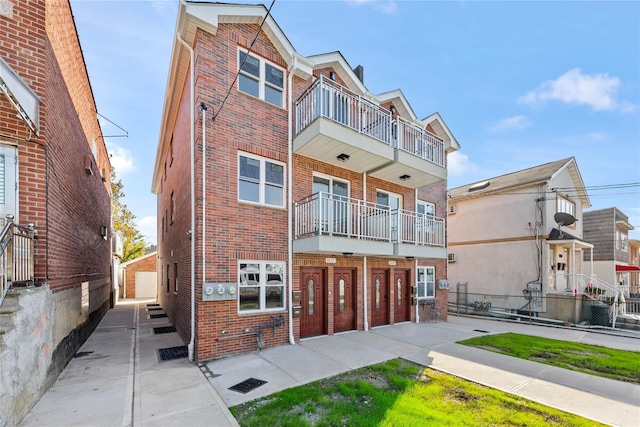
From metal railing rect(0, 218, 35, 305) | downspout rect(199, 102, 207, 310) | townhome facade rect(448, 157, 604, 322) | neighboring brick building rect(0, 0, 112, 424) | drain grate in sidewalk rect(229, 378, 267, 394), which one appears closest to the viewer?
metal railing rect(0, 218, 35, 305)

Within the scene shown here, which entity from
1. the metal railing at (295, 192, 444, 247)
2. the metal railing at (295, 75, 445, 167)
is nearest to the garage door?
the metal railing at (295, 192, 444, 247)

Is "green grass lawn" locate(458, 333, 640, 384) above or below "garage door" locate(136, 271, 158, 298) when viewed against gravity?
above

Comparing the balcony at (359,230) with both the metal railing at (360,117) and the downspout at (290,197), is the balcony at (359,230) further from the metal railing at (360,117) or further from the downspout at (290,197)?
the metal railing at (360,117)

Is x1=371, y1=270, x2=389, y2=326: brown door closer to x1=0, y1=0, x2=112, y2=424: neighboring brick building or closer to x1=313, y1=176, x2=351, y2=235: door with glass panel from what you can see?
x1=313, y1=176, x2=351, y2=235: door with glass panel

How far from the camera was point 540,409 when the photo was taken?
454 cm

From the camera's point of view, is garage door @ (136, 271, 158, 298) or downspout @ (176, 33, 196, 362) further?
garage door @ (136, 271, 158, 298)

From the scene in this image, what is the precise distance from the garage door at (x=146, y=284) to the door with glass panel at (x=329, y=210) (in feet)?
66.4

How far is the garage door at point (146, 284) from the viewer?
2341cm

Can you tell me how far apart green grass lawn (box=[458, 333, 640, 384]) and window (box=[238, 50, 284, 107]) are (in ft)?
29.6

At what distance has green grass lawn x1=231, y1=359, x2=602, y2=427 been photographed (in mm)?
4152

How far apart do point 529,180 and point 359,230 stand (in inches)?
487

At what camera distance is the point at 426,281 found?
12156 mm

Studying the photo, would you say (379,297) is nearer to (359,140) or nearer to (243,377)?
(359,140)

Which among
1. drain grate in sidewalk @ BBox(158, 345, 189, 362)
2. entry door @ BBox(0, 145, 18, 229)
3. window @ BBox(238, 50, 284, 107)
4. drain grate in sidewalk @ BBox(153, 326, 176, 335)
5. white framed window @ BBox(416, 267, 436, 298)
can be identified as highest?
window @ BBox(238, 50, 284, 107)
